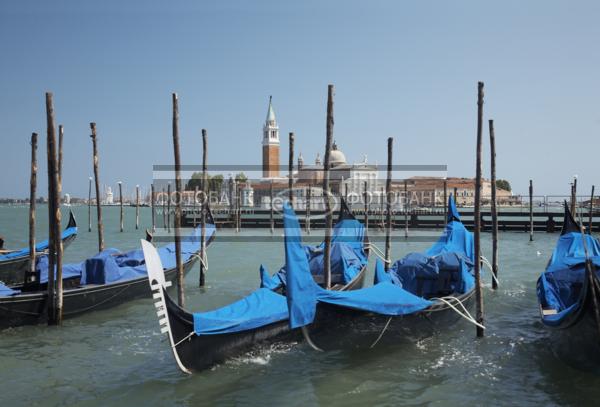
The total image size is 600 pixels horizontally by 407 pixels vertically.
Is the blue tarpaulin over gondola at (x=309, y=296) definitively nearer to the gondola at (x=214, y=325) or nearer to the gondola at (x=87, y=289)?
the gondola at (x=214, y=325)

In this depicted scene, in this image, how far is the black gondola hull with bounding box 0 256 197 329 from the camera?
6.08m

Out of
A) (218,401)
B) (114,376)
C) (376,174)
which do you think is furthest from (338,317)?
(376,174)

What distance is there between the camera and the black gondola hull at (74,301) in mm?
6078

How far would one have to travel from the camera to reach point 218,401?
4.26m

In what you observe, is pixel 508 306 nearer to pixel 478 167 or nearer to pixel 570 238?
pixel 570 238

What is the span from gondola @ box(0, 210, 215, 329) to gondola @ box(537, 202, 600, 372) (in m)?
5.17

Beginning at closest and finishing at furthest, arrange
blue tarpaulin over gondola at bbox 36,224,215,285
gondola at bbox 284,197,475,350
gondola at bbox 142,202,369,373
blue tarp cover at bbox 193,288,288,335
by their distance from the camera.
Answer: gondola at bbox 142,202,369,373
gondola at bbox 284,197,475,350
blue tarp cover at bbox 193,288,288,335
blue tarpaulin over gondola at bbox 36,224,215,285

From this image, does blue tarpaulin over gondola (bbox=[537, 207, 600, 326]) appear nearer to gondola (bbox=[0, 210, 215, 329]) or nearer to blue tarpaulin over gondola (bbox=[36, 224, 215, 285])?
blue tarpaulin over gondola (bbox=[36, 224, 215, 285])

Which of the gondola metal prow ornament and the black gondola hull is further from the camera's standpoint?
the black gondola hull

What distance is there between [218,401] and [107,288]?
3.51m

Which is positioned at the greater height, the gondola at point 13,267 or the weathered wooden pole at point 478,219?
the weathered wooden pole at point 478,219

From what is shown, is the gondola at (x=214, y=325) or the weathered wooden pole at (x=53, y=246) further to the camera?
the weathered wooden pole at (x=53, y=246)

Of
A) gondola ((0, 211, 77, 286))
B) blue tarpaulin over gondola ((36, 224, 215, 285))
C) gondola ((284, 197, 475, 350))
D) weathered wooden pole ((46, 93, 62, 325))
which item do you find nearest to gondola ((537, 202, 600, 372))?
gondola ((284, 197, 475, 350))

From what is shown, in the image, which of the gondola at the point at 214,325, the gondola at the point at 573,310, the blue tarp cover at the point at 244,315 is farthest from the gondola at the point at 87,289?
the gondola at the point at 573,310
